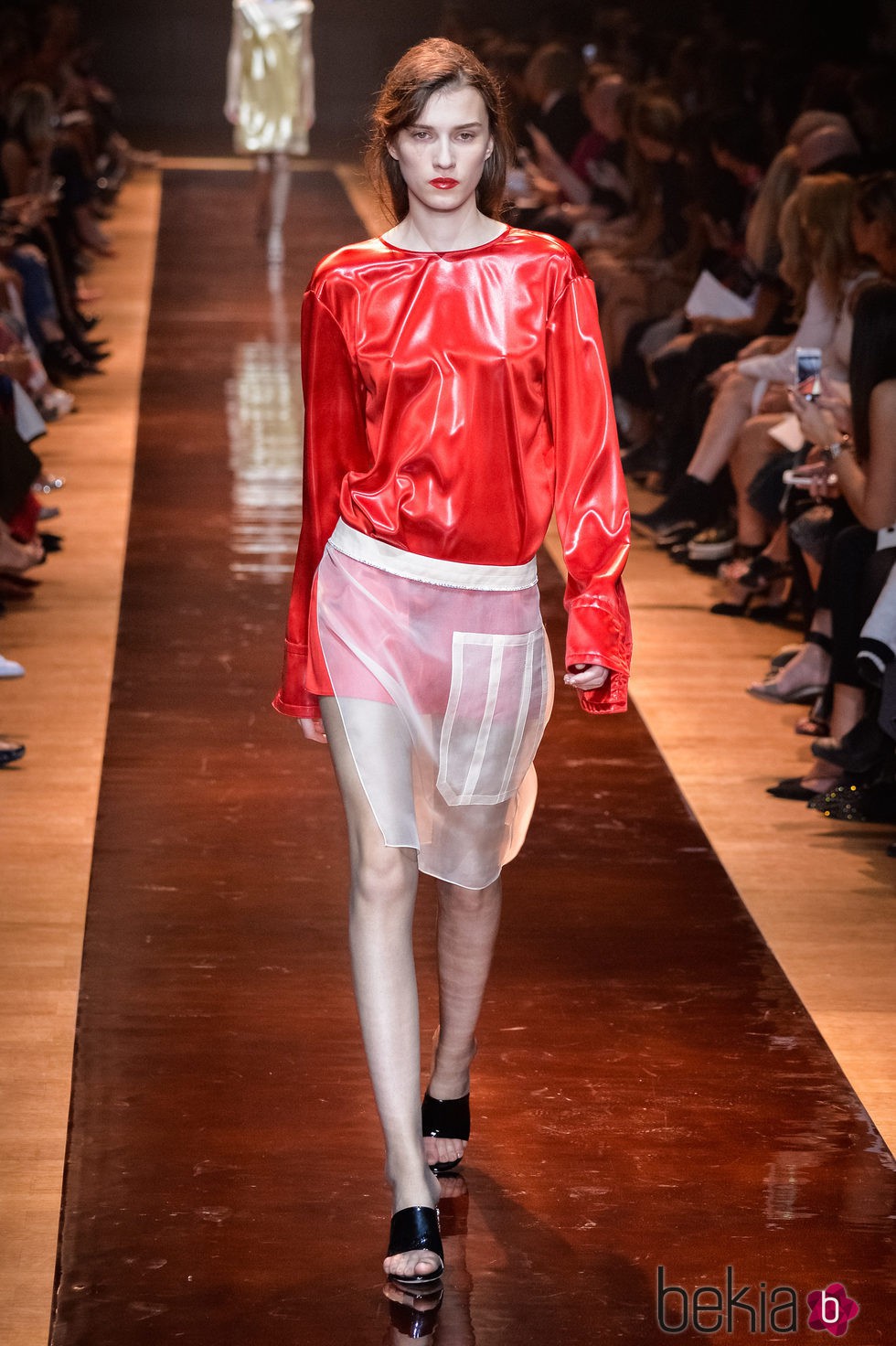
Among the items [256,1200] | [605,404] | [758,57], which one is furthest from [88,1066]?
[758,57]

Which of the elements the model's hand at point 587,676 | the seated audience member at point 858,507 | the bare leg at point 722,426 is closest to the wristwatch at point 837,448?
the seated audience member at point 858,507

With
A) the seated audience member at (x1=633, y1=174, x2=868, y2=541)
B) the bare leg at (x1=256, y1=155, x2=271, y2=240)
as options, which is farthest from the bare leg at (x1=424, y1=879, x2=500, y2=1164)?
the bare leg at (x1=256, y1=155, x2=271, y2=240)

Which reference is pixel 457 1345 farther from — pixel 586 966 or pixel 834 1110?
pixel 586 966

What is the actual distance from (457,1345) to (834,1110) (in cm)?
76

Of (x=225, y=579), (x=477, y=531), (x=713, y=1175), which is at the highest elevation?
(x=477, y=531)

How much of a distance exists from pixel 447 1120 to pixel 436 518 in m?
0.77

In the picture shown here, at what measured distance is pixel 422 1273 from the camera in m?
2.34

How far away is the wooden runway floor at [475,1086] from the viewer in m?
2.38

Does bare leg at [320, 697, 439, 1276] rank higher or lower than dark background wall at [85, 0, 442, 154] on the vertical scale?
higher

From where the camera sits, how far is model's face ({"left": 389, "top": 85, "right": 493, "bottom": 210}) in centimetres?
232

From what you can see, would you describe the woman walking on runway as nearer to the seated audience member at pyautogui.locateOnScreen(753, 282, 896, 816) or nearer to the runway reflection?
the seated audience member at pyautogui.locateOnScreen(753, 282, 896, 816)

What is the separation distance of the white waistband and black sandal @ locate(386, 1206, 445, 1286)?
69cm

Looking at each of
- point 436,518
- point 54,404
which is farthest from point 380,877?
point 54,404

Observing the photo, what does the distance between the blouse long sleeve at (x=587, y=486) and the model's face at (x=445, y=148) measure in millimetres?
163
